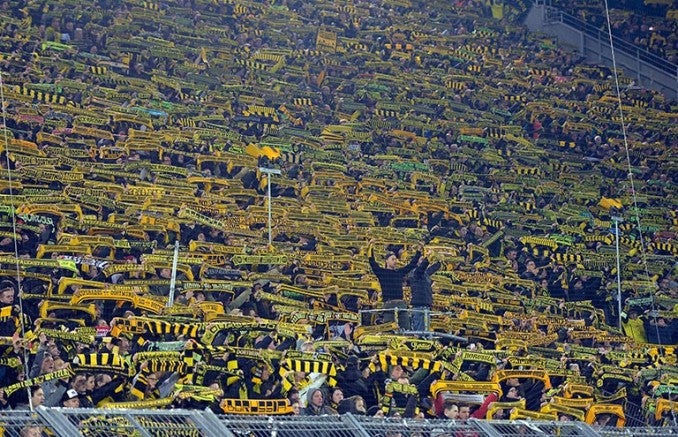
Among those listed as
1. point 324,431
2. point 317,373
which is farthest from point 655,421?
point 324,431

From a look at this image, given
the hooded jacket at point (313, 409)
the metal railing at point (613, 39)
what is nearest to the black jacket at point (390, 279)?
the hooded jacket at point (313, 409)

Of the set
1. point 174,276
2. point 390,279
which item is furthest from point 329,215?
point 174,276

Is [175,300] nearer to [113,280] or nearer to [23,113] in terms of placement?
[113,280]

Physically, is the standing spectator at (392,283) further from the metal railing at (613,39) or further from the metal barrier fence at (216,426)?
the metal railing at (613,39)

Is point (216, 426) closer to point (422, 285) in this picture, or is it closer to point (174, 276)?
point (174, 276)

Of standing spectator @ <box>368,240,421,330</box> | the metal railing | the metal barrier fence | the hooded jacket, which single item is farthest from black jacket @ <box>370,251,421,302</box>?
the metal railing

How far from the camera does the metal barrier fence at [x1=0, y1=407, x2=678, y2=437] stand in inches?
326

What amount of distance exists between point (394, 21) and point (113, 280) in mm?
14346

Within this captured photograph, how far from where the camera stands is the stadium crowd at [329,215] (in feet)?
48.1

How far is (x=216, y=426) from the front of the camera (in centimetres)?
880

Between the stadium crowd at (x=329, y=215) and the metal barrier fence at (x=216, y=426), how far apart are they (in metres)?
3.65

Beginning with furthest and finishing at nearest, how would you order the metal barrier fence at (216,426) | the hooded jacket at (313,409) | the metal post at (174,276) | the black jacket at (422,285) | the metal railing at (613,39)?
the metal railing at (613,39) < the black jacket at (422,285) < the metal post at (174,276) < the hooded jacket at (313,409) < the metal barrier fence at (216,426)

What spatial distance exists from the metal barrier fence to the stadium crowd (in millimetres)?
3652

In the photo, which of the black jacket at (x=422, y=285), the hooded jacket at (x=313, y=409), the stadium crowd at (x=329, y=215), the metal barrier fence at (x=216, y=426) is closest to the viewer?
the metal barrier fence at (x=216, y=426)
